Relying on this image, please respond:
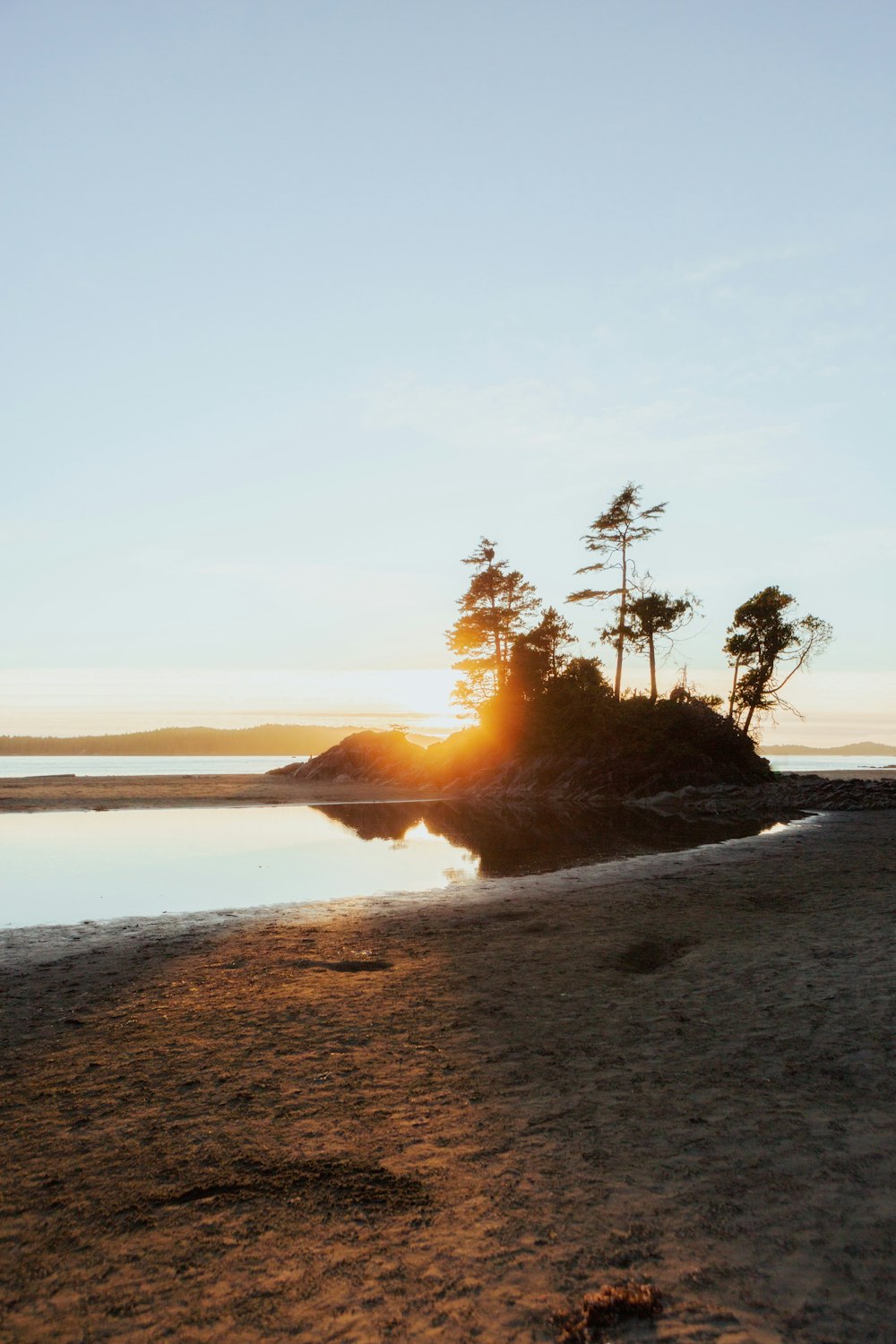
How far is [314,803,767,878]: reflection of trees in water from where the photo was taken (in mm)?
19344

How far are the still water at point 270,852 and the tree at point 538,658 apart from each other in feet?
66.9

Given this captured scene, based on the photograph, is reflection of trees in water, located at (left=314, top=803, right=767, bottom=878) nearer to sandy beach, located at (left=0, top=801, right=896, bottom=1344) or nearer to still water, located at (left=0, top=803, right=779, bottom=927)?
still water, located at (left=0, top=803, right=779, bottom=927)

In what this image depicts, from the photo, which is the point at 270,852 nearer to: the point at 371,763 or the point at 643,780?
the point at 643,780

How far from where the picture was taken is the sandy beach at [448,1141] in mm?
3551

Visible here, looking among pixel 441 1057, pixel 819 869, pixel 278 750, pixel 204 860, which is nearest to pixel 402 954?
pixel 441 1057

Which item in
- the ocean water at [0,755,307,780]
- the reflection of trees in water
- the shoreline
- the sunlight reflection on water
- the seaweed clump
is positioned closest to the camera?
the seaweed clump

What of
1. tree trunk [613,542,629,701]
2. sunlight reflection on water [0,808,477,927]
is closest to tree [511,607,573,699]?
tree trunk [613,542,629,701]

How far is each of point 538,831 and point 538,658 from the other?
2904cm

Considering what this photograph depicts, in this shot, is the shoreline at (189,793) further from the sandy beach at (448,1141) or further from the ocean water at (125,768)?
the sandy beach at (448,1141)

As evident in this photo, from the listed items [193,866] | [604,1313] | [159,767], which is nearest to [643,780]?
[193,866]

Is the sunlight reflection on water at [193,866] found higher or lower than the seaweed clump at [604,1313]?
lower

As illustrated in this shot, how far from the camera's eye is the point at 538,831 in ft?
87.0

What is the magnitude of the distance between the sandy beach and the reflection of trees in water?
28.1 feet

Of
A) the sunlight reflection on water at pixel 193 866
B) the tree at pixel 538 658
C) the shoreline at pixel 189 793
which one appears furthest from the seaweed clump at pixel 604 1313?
the tree at pixel 538 658
